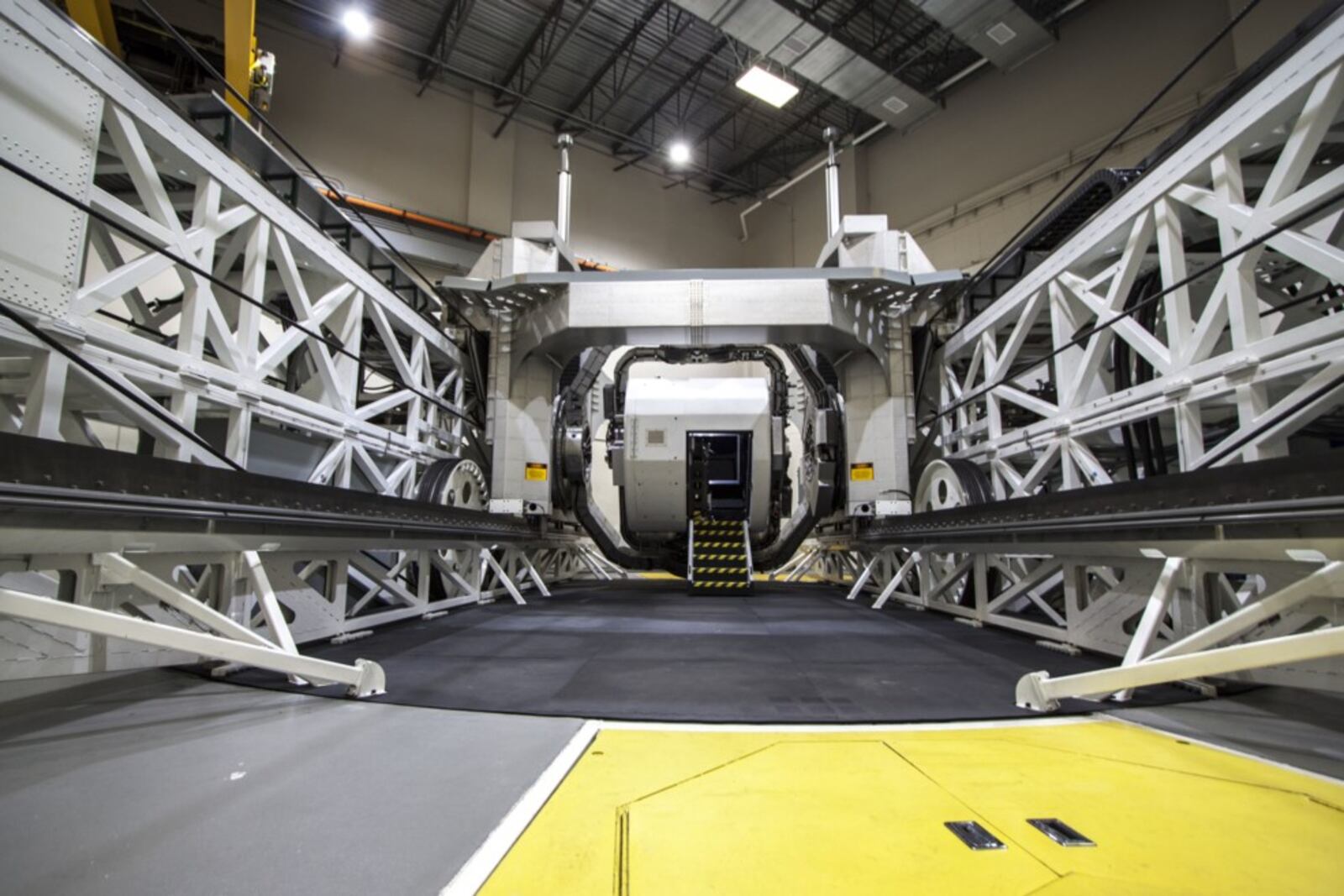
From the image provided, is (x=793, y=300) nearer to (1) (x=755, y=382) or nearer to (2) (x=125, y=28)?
(1) (x=755, y=382)

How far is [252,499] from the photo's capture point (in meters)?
3.18

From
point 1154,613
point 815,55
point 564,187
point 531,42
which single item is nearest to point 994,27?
point 815,55

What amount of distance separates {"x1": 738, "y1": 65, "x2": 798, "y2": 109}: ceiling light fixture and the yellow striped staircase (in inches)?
366

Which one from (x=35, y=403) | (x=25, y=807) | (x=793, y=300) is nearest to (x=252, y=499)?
(x=35, y=403)

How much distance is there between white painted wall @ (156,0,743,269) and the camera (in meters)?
12.7

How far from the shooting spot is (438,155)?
46.8 feet

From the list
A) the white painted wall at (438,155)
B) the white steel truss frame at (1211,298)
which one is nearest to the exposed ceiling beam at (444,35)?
the white painted wall at (438,155)

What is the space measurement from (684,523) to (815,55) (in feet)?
33.8

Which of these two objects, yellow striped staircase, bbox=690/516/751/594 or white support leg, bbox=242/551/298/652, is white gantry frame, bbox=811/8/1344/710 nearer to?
yellow striped staircase, bbox=690/516/751/594

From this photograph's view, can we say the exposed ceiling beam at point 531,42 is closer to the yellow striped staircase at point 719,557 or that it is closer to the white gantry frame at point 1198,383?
the yellow striped staircase at point 719,557

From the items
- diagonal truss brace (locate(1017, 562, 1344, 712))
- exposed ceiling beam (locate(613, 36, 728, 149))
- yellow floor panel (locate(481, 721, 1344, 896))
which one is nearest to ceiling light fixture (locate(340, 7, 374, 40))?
exposed ceiling beam (locate(613, 36, 728, 149))

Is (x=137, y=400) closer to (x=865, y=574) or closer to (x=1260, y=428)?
(x=1260, y=428)

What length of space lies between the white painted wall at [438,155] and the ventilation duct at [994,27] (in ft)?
30.1

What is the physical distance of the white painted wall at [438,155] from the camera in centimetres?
1267
